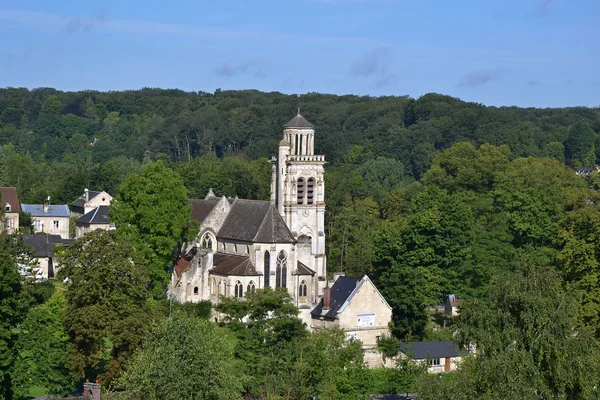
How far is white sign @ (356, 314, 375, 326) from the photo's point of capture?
227 feet

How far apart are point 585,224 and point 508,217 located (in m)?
10.5

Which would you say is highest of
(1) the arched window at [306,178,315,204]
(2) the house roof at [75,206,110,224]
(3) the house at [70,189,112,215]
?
(3) the house at [70,189,112,215]

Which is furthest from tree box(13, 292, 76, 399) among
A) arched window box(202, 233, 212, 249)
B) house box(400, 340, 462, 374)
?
arched window box(202, 233, 212, 249)

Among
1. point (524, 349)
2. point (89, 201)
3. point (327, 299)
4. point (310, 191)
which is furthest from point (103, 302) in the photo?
point (89, 201)

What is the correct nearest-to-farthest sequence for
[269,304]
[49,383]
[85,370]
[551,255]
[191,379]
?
[191,379] < [49,383] < [85,370] < [269,304] < [551,255]

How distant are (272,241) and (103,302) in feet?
68.8

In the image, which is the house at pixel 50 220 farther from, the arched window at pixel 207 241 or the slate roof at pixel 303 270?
the slate roof at pixel 303 270

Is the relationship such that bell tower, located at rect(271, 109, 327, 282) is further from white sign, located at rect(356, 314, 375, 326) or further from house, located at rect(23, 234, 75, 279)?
house, located at rect(23, 234, 75, 279)

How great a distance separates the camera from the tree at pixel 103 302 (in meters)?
52.7

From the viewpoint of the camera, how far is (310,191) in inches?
3054

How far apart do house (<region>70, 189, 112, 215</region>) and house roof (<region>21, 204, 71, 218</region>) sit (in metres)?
1.70

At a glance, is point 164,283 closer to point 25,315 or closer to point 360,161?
point 25,315

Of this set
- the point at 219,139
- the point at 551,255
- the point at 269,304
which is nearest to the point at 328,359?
the point at 269,304

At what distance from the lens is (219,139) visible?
165750mm
